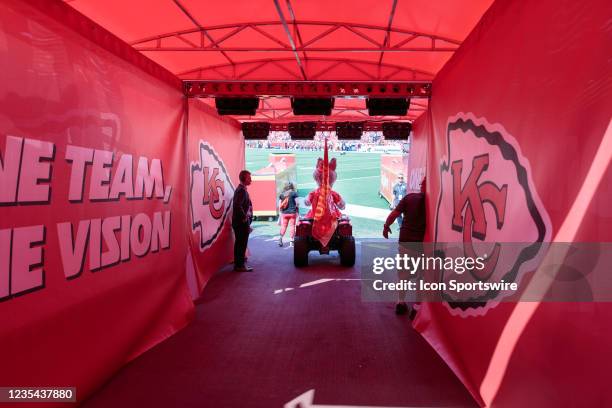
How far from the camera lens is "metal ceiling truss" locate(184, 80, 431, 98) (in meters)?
4.87

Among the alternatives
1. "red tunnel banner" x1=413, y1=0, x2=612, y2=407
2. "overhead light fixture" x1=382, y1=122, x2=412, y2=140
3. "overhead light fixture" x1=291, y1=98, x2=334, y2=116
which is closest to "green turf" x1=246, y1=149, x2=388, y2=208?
"overhead light fixture" x1=382, y1=122, x2=412, y2=140

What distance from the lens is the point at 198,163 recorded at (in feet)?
18.0

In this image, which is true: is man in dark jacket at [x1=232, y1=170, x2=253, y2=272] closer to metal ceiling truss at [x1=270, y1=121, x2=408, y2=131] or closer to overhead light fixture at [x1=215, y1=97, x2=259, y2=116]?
overhead light fixture at [x1=215, y1=97, x2=259, y2=116]

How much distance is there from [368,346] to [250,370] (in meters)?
1.24

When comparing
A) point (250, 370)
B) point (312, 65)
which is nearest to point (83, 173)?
point (250, 370)

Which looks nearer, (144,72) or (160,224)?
(144,72)

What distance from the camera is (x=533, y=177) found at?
6.41 feet

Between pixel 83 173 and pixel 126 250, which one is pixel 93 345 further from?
pixel 83 173

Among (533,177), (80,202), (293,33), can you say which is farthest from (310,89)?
(533,177)

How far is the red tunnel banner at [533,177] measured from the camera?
4.90ft

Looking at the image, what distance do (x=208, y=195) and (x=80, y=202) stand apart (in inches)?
134

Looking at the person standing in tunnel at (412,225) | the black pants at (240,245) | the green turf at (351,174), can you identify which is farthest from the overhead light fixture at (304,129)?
the green turf at (351,174)

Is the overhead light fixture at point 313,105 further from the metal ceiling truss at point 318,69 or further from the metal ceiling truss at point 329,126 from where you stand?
the metal ceiling truss at point 329,126

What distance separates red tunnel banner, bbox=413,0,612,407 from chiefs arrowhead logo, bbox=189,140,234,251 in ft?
12.5
